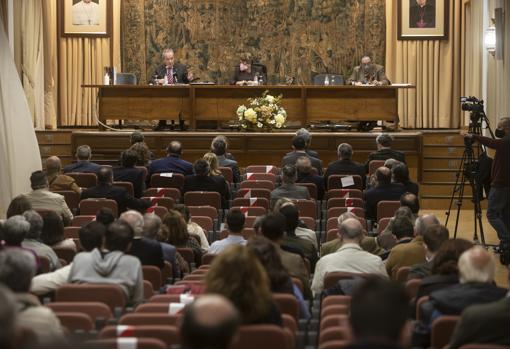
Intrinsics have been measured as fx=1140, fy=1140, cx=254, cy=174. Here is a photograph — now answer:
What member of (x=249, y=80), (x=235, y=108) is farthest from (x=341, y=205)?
(x=249, y=80)

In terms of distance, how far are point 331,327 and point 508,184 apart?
23.4 feet

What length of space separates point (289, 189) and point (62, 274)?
200 inches

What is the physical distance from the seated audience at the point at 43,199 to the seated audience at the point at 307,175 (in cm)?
301

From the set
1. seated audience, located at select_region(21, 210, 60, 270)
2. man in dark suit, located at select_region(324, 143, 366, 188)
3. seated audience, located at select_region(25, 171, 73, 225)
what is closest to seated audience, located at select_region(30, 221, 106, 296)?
seated audience, located at select_region(21, 210, 60, 270)

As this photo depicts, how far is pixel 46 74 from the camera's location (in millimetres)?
20641

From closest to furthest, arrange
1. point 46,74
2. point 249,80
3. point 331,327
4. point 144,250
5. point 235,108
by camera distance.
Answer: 1. point 331,327
2. point 144,250
3. point 235,108
4. point 249,80
5. point 46,74

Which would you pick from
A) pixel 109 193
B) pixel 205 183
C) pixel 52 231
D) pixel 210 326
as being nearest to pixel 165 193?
pixel 205 183

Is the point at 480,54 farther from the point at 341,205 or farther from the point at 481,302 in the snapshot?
the point at 481,302

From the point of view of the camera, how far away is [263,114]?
57.4 ft

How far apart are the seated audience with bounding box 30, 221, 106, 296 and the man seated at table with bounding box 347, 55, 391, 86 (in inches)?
444

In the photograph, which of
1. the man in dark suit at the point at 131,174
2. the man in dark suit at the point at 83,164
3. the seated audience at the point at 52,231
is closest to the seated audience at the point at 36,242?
the seated audience at the point at 52,231

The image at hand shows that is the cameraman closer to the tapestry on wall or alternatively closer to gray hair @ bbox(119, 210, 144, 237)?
gray hair @ bbox(119, 210, 144, 237)

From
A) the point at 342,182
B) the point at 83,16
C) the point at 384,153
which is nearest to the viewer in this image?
the point at 342,182

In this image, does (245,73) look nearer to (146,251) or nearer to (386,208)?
(386,208)
